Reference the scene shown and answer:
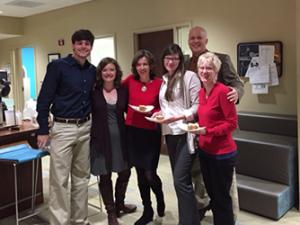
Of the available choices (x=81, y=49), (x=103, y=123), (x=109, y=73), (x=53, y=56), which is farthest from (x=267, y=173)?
(x=53, y=56)

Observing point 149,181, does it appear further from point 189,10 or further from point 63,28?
point 63,28

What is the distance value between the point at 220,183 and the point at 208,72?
0.74 metres

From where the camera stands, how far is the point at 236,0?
4254 mm

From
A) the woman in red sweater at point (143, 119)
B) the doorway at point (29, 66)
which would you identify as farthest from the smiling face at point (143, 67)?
the doorway at point (29, 66)

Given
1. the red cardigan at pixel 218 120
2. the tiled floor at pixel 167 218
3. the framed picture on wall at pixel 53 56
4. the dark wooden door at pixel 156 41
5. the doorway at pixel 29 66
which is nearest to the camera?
the red cardigan at pixel 218 120

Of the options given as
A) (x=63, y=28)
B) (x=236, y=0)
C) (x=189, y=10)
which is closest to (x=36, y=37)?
(x=63, y=28)

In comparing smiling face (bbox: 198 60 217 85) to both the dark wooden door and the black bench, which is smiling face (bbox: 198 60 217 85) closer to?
the black bench

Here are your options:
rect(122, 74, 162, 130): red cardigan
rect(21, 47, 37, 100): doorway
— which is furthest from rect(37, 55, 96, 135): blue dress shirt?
rect(21, 47, 37, 100): doorway

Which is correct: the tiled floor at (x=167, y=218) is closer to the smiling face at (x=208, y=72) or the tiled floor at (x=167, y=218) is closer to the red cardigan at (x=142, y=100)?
the red cardigan at (x=142, y=100)

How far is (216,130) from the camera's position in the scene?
2109 mm

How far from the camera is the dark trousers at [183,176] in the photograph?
2387 mm

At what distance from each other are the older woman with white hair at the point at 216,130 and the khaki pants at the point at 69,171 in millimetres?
961

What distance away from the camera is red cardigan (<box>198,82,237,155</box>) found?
6.95ft

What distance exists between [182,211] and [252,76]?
7.54ft
